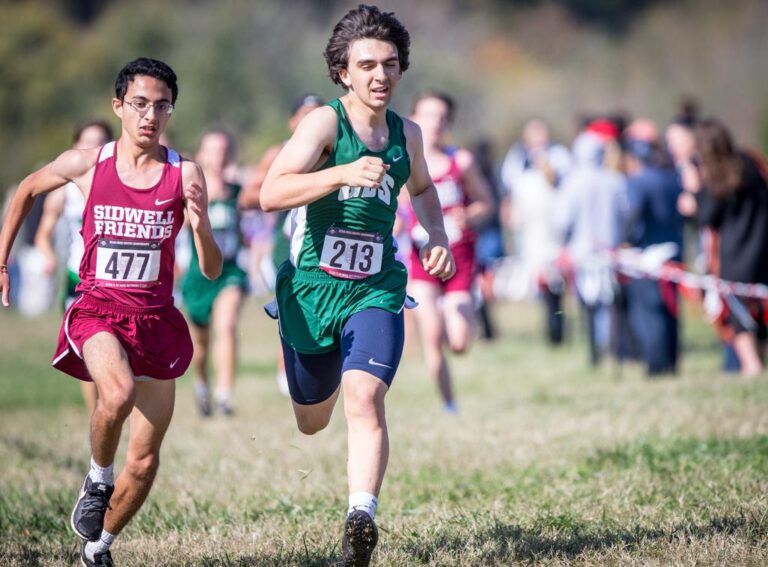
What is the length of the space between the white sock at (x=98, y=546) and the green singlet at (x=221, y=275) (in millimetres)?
5842

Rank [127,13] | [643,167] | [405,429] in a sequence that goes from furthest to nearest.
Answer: [127,13], [643,167], [405,429]

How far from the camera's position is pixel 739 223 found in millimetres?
11891

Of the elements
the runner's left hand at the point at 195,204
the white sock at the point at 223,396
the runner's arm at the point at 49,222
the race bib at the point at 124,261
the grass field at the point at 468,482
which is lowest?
the grass field at the point at 468,482

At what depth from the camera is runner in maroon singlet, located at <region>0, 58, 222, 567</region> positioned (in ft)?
17.2

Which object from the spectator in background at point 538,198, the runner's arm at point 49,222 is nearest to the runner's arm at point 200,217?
the runner's arm at point 49,222

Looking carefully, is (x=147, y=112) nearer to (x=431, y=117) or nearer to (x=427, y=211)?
(x=427, y=211)

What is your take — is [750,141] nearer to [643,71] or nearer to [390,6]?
[643,71]

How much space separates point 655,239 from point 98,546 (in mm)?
8884

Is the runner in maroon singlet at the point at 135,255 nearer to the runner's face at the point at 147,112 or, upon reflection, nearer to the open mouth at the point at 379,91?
the runner's face at the point at 147,112

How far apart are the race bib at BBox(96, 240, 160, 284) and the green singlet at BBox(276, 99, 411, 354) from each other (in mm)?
627

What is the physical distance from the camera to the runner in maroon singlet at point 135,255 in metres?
5.24

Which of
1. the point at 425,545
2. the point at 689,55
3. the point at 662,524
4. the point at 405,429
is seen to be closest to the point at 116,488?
the point at 425,545

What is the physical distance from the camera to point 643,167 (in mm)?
12961

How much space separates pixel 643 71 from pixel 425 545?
110ft
